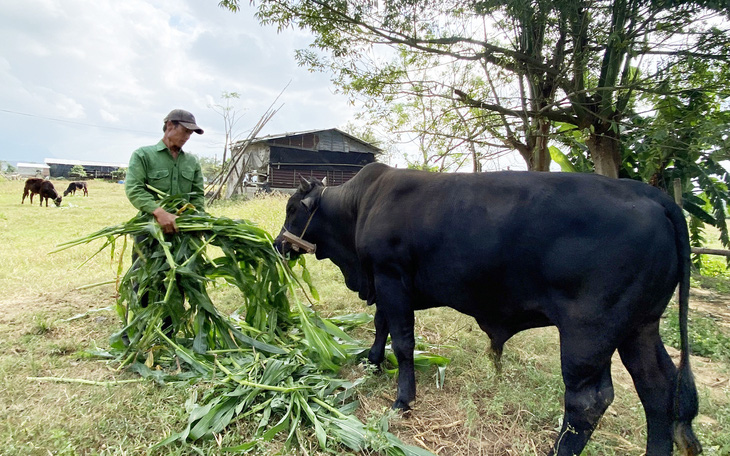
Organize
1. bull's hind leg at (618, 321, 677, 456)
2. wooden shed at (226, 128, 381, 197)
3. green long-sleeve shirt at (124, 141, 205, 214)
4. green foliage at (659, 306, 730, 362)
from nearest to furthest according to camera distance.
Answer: bull's hind leg at (618, 321, 677, 456) → green long-sleeve shirt at (124, 141, 205, 214) → green foliage at (659, 306, 730, 362) → wooden shed at (226, 128, 381, 197)

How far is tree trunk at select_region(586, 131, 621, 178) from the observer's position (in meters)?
5.86

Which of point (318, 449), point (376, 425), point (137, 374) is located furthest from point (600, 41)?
point (137, 374)

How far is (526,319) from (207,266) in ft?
8.61

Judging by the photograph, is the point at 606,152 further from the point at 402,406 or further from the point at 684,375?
the point at 402,406

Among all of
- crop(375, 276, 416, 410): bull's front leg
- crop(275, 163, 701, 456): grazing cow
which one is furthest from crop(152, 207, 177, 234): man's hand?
crop(375, 276, 416, 410): bull's front leg

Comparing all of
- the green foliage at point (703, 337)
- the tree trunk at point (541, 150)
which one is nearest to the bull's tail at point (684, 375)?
the green foliage at point (703, 337)

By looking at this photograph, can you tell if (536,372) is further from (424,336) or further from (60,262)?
(60,262)

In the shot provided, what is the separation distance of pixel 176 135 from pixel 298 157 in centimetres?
1866

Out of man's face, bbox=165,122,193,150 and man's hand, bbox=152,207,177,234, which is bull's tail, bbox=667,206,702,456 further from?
man's face, bbox=165,122,193,150

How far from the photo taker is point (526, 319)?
100 inches

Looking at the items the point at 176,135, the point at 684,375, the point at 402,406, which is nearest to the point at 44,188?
the point at 176,135

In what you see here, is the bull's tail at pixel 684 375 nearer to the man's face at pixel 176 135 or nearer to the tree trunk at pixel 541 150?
the man's face at pixel 176 135

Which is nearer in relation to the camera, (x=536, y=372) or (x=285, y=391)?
(x=285, y=391)

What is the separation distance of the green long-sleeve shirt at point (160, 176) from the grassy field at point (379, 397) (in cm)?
140
